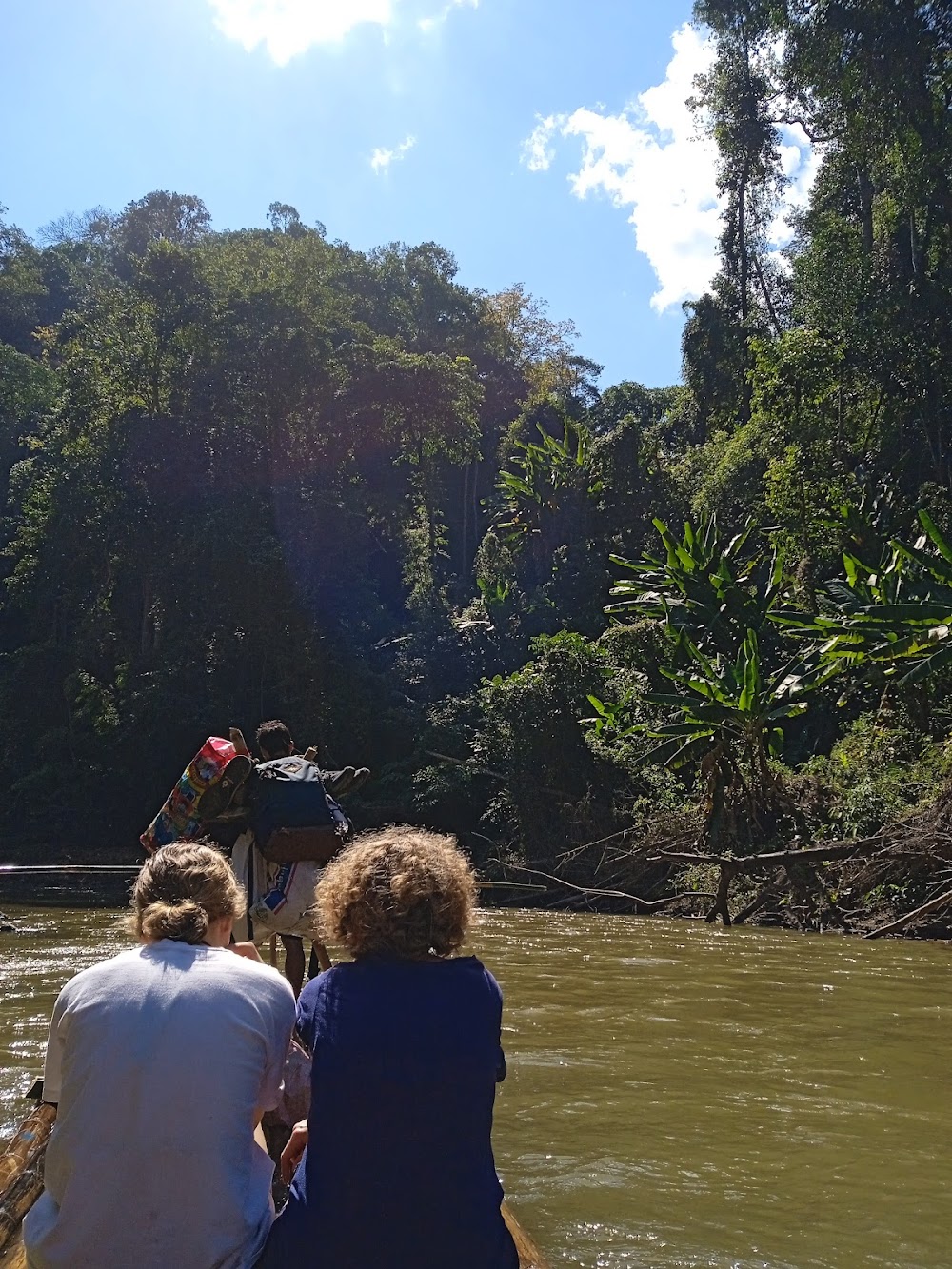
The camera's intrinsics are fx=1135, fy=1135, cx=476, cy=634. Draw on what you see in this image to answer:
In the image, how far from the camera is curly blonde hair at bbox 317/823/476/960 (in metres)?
2.12

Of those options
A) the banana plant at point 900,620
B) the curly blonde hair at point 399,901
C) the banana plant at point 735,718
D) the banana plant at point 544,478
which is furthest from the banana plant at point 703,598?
the banana plant at point 544,478

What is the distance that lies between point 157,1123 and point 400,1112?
438 millimetres

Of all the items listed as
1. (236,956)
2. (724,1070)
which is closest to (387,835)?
(236,956)

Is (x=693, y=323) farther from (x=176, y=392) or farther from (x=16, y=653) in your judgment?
(x=16, y=653)

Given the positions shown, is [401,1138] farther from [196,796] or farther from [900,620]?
[900,620]

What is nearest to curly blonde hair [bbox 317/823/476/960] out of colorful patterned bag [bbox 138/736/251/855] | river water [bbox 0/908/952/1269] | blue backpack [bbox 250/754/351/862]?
river water [bbox 0/908/952/1269]

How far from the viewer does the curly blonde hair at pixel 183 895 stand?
2.29 m

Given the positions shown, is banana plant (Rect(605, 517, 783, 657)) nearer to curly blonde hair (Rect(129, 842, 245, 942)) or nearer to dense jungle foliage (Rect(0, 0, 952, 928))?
dense jungle foliage (Rect(0, 0, 952, 928))

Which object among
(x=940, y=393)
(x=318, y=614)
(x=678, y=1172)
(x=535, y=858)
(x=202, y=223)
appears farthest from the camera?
(x=202, y=223)

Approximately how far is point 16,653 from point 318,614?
754 cm

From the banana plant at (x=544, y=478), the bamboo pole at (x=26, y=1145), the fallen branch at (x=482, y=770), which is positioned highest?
the banana plant at (x=544, y=478)

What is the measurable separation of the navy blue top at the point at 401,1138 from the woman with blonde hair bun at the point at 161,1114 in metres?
0.13

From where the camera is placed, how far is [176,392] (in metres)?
28.6

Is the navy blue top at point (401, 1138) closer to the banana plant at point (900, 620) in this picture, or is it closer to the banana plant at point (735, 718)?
the banana plant at point (900, 620)
